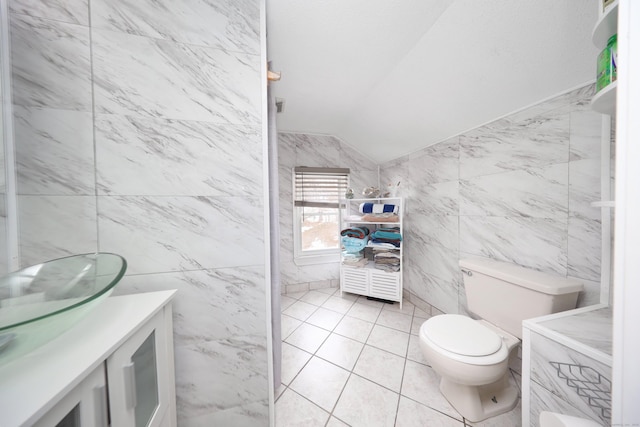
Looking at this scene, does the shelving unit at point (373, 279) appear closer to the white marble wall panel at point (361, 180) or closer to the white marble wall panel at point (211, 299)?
the white marble wall panel at point (361, 180)

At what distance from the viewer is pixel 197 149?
0.89 metres

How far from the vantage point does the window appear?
2.57 metres

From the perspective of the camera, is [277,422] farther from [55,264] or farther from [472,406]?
[55,264]

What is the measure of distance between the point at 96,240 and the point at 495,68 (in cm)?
220

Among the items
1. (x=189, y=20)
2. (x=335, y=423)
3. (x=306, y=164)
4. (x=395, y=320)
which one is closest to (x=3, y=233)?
(x=189, y=20)

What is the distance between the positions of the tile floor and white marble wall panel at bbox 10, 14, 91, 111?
1820 mm

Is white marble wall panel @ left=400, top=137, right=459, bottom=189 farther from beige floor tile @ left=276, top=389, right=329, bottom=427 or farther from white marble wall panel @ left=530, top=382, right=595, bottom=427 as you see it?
beige floor tile @ left=276, top=389, right=329, bottom=427

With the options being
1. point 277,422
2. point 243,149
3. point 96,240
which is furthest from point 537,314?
point 96,240

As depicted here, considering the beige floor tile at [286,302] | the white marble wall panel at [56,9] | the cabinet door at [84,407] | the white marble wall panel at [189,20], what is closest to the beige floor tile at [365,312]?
the beige floor tile at [286,302]

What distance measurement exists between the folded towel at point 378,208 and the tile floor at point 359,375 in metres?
1.09

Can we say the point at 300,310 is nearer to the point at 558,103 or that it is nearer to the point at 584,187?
the point at 584,187

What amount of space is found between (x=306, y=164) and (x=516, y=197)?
203 cm

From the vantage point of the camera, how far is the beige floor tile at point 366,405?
1065 millimetres

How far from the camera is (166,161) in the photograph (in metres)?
0.86
